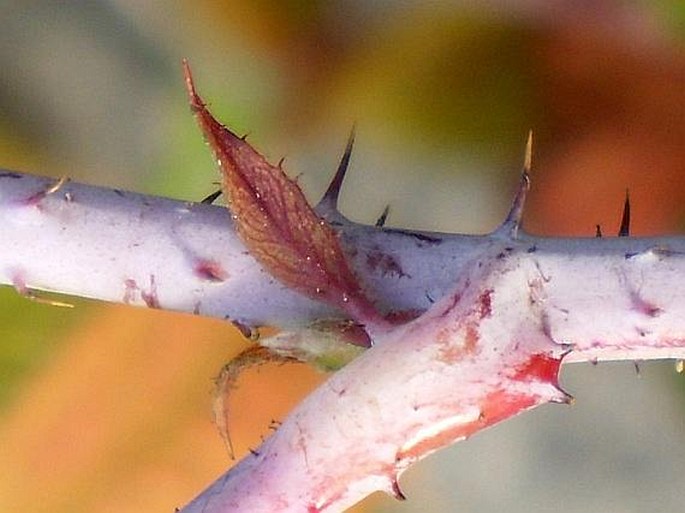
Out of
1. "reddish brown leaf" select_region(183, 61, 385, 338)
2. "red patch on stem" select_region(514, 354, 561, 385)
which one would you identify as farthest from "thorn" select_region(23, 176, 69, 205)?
"red patch on stem" select_region(514, 354, 561, 385)

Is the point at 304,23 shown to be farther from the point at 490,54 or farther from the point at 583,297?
the point at 583,297

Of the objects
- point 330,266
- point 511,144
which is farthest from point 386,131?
point 330,266

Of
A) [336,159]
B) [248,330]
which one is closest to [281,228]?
[248,330]

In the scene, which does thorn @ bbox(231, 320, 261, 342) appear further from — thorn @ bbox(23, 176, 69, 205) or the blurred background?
the blurred background

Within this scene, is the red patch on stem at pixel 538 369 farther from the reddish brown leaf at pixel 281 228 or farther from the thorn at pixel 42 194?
the thorn at pixel 42 194

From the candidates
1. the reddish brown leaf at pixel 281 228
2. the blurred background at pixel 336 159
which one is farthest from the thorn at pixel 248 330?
the blurred background at pixel 336 159

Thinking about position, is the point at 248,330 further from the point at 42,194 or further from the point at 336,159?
the point at 336,159

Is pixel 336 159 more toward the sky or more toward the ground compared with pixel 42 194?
more toward the sky
